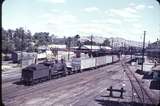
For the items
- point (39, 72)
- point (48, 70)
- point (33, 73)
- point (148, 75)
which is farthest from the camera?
point (148, 75)

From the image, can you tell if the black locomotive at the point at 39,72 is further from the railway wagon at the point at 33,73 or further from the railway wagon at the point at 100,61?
the railway wagon at the point at 100,61

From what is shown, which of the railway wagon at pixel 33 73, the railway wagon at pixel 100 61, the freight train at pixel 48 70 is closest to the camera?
the railway wagon at pixel 33 73

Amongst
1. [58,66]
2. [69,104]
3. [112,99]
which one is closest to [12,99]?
[69,104]

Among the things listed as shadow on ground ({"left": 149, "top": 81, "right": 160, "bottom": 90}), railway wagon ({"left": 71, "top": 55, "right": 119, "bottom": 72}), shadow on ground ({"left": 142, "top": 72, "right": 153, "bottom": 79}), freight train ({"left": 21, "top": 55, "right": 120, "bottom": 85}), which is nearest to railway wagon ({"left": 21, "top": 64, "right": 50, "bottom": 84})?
freight train ({"left": 21, "top": 55, "right": 120, "bottom": 85})

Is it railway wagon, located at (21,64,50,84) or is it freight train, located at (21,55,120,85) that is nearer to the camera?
railway wagon, located at (21,64,50,84)

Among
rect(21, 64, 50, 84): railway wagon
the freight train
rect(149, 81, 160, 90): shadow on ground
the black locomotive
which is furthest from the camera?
rect(149, 81, 160, 90): shadow on ground

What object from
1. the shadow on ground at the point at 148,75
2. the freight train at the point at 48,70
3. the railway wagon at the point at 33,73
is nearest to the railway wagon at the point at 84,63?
the freight train at the point at 48,70

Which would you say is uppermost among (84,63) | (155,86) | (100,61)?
(84,63)

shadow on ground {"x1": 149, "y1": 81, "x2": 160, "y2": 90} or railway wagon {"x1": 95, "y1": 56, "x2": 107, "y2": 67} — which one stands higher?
railway wagon {"x1": 95, "y1": 56, "x2": 107, "y2": 67}

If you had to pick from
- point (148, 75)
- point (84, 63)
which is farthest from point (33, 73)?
point (148, 75)

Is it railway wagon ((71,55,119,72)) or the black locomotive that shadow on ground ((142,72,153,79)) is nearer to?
railway wagon ((71,55,119,72))

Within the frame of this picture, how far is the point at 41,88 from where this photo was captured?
33.5 metres

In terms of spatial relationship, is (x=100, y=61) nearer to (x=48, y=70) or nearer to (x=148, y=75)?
(x=148, y=75)

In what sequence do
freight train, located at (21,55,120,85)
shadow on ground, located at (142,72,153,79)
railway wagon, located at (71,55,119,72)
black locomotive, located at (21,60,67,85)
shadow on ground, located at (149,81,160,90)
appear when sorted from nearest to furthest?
black locomotive, located at (21,60,67,85) < freight train, located at (21,55,120,85) < shadow on ground, located at (149,81,160,90) < railway wagon, located at (71,55,119,72) < shadow on ground, located at (142,72,153,79)
